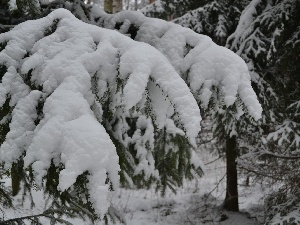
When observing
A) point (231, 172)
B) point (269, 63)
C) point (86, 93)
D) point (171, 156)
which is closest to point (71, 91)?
point (86, 93)

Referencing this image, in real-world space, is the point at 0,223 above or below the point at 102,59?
below

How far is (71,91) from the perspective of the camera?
1470mm

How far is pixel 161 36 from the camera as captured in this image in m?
2.39

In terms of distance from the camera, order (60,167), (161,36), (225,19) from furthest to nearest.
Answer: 1. (225,19)
2. (161,36)
3. (60,167)

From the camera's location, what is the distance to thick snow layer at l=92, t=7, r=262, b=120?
1704mm

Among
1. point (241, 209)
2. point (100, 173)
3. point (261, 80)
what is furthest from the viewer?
point (241, 209)

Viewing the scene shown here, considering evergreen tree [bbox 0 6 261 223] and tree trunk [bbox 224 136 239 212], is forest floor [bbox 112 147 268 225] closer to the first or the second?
tree trunk [bbox 224 136 239 212]

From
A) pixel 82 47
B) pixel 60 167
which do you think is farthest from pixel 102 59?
pixel 60 167

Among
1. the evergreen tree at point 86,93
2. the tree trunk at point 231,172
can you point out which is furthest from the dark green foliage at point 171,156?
the tree trunk at point 231,172

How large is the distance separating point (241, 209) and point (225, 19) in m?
4.46

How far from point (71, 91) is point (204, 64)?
0.80 m

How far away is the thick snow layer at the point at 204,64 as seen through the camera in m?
1.70

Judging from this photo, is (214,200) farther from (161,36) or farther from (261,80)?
(161,36)

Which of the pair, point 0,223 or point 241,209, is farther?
point 241,209
